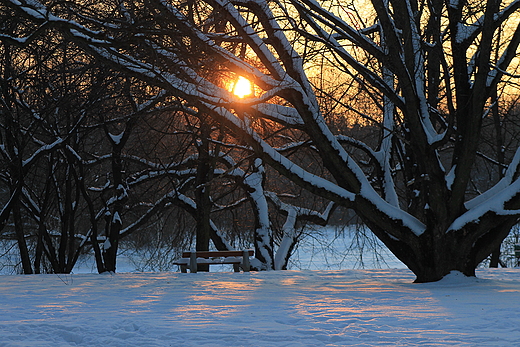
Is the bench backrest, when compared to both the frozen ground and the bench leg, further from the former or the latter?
the frozen ground

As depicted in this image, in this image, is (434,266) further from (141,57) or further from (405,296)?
(141,57)

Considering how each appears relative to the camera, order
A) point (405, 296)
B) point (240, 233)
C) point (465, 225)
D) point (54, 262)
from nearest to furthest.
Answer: point (405, 296)
point (465, 225)
point (54, 262)
point (240, 233)

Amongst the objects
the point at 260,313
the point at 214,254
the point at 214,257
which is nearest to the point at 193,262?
the point at 214,254

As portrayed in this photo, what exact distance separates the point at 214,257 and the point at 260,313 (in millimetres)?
7029

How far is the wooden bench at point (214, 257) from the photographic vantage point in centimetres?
1298

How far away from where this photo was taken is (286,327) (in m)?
5.62

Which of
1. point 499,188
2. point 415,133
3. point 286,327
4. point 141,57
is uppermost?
point 141,57

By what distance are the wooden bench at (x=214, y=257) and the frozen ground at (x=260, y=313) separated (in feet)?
8.74

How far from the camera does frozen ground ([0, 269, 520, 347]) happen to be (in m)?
5.15

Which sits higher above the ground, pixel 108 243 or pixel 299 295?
pixel 108 243

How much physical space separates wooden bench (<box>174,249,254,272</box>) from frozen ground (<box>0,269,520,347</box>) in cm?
266

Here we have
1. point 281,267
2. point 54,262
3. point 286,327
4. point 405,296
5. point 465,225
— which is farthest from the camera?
point 54,262

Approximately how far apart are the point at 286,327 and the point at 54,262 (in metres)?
12.2

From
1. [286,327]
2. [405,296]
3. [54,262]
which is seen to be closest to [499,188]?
[405,296]
